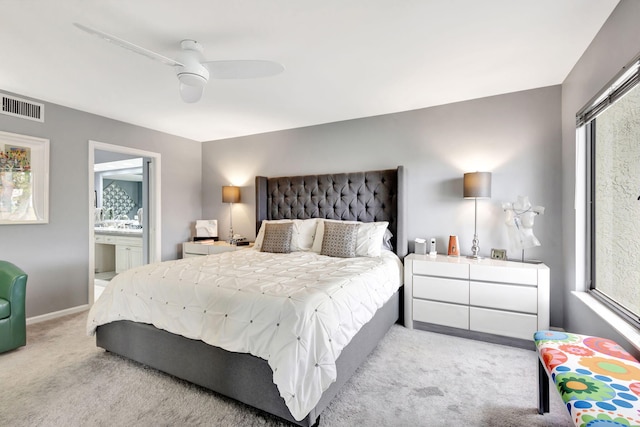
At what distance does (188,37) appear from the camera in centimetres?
213

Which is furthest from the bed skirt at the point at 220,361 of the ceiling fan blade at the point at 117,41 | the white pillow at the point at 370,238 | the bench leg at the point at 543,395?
the ceiling fan blade at the point at 117,41

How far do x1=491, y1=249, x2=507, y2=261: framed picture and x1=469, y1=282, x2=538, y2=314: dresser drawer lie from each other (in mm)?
444

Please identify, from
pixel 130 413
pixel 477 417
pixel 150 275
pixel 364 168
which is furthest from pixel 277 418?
pixel 364 168

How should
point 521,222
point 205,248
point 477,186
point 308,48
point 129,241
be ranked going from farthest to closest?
point 129,241
point 205,248
point 477,186
point 521,222
point 308,48

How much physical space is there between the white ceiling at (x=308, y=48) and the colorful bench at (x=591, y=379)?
2.04 metres

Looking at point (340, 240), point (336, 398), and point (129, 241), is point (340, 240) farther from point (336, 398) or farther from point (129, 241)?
point (129, 241)

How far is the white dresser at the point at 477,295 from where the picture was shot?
267cm

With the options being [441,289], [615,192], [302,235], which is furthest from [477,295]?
[302,235]

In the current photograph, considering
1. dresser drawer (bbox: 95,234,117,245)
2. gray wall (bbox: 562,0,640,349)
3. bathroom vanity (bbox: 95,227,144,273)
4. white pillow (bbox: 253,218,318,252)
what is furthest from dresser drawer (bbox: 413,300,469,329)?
dresser drawer (bbox: 95,234,117,245)

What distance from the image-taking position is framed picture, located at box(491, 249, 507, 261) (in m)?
3.10

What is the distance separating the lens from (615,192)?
2.16 m

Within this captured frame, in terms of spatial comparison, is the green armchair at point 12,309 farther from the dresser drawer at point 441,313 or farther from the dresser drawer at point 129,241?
the dresser drawer at point 441,313

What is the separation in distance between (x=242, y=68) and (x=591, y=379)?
101 inches

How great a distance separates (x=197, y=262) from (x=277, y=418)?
1577 mm
